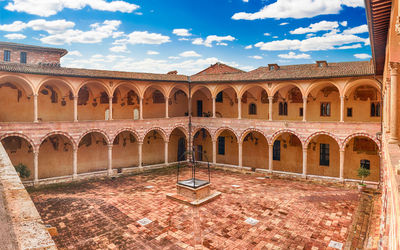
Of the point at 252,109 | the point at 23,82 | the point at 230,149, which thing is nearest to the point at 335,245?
the point at 252,109

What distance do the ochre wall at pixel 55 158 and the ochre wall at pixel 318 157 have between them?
1928 cm

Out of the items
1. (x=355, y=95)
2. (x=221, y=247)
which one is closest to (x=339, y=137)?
(x=355, y=95)

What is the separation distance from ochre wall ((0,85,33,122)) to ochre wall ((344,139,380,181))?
2400 centimetres

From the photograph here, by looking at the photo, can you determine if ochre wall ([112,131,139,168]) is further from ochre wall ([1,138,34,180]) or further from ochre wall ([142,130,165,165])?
ochre wall ([1,138,34,180])

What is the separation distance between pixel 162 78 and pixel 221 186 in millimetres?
10352

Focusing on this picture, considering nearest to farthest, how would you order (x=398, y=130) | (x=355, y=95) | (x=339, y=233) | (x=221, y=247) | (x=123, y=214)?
(x=398, y=130) → (x=221, y=247) → (x=339, y=233) → (x=123, y=214) → (x=355, y=95)

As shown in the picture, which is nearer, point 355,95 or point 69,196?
point 69,196

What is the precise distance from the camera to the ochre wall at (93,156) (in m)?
23.0

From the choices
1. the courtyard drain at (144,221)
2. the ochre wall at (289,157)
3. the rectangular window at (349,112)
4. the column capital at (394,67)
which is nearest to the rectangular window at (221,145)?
the ochre wall at (289,157)

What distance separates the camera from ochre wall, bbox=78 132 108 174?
23.0m

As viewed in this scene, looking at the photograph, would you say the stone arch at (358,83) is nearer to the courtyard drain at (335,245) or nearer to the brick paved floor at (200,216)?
the brick paved floor at (200,216)

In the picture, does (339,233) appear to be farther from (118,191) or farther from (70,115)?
(70,115)

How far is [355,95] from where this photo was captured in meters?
20.8

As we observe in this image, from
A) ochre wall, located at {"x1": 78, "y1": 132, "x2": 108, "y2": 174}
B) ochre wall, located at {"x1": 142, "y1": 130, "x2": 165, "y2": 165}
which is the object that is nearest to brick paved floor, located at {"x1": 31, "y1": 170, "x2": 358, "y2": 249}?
ochre wall, located at {"x1": 78, "y1": 132, "x2": 108, "y2": 174}
